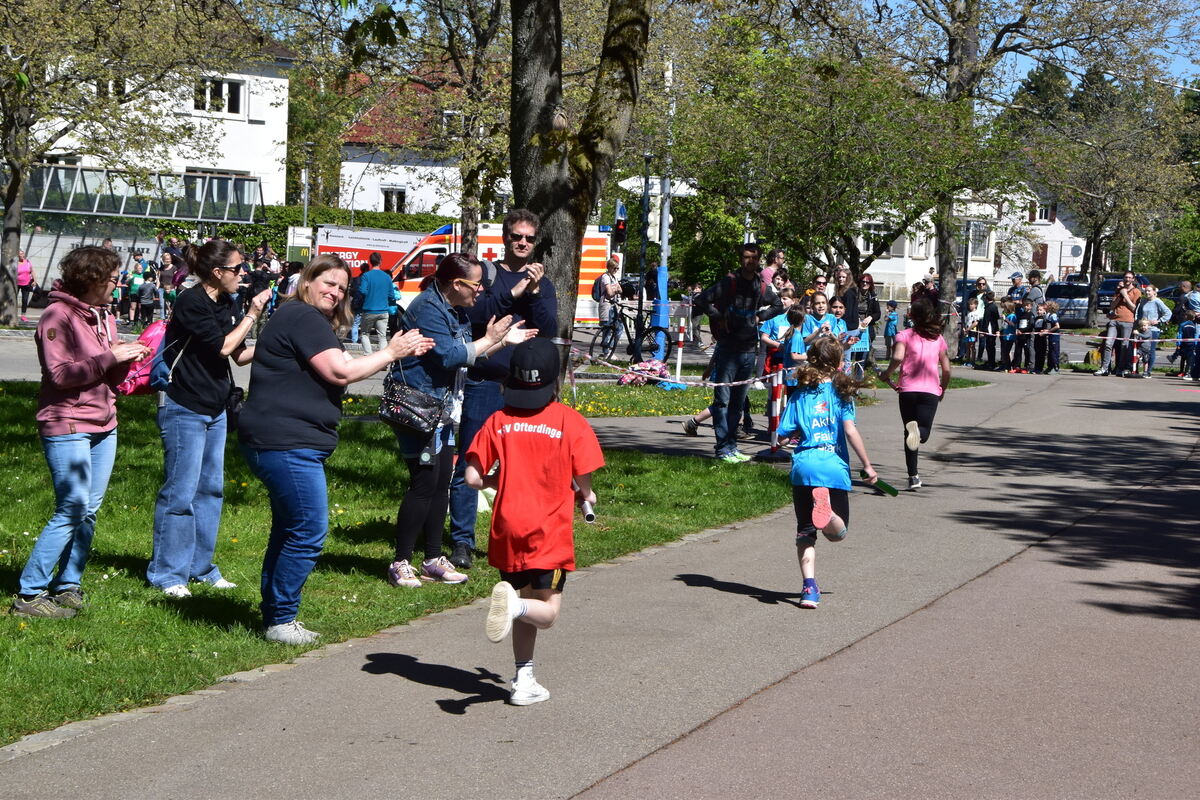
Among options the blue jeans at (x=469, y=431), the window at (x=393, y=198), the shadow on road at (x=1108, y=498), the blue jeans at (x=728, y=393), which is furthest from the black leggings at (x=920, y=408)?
the window at (x=393, y=198)

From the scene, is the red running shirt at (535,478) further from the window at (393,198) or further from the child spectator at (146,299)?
the window at (393,198)

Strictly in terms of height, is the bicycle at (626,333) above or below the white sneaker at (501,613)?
above

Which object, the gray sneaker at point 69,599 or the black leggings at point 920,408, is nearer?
the gray sneaker at point 69,599

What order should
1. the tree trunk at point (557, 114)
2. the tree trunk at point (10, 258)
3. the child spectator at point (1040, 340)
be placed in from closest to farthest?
the tree trunk at point (557, 114) → the child spectator at point (1040, 340) → the tree trunk at point (10, 258)

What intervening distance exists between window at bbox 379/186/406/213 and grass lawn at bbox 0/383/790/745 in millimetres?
52935

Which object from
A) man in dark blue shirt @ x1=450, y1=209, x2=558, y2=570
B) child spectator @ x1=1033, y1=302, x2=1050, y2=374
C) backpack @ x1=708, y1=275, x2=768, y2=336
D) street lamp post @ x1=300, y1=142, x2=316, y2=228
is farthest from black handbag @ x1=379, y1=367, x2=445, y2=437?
street lamp post @ x1=300, y1=142, x2=316, y2=228

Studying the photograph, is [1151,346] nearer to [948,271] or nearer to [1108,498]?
[948,271]

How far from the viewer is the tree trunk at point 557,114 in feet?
34.2

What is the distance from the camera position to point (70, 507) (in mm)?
6844

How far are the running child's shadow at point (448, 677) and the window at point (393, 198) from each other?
201 ft

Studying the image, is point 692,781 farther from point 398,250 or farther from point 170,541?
point 398,250

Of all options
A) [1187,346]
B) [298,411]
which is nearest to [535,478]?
[298,411]

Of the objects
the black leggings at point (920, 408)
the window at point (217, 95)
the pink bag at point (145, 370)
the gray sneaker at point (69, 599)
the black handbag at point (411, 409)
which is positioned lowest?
the gray sneaker at point (69, 599)

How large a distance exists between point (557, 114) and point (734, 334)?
3.91 meters
